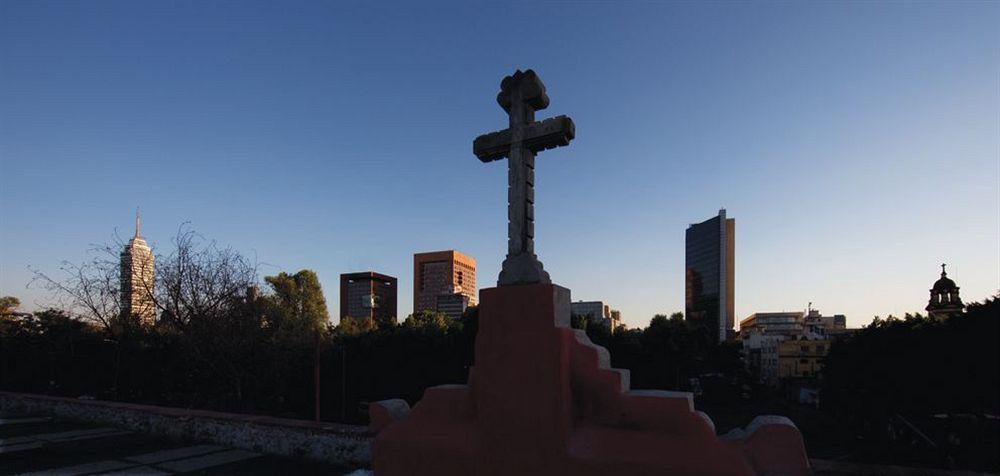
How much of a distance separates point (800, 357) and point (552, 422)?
3169 inches

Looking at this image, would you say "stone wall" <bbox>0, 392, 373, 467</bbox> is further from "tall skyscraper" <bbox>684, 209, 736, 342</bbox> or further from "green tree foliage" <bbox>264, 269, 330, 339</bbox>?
"tall skyscraper" <bbox>684, 209, 736, 342</bbox>

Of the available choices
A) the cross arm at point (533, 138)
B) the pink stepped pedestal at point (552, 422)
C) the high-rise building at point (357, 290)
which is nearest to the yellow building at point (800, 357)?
the pink stepped pedestal at point (552, 422)

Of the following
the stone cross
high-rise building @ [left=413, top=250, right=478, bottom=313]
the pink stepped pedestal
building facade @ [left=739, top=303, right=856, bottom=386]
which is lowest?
building facade @ [left=739, top=303, right=856, bottom=386]

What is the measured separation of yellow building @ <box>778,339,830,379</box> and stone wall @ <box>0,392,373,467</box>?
7643 cm

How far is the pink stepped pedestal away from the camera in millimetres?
3818

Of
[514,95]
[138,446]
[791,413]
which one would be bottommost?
[791,413]

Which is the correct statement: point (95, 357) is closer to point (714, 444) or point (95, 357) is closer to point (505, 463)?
point (505, 463)

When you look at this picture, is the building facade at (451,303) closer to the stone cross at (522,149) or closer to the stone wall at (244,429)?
the stone wall at (244,429)

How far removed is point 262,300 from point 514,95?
42.4 feet

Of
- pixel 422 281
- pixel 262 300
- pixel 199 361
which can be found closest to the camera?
pixel 199 361

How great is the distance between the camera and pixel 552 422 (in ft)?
13.9

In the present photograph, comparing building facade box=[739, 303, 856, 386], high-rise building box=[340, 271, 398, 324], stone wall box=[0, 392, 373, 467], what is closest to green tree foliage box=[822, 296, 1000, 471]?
stone wall box=[0, 392, 373, 467]

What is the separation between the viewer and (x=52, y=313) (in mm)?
17188

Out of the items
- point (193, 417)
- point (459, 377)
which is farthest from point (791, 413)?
point (193, 417)
